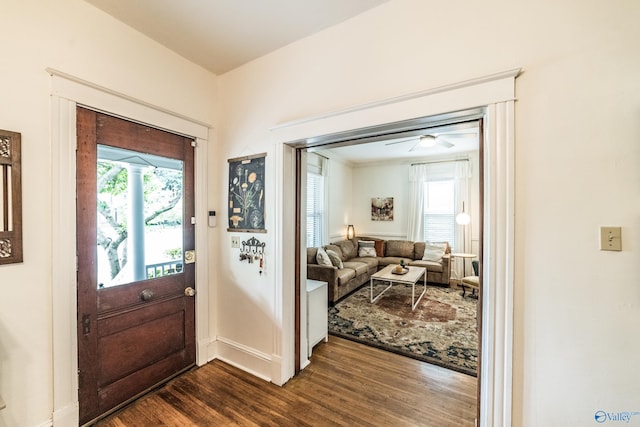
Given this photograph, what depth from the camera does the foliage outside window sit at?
1389mm

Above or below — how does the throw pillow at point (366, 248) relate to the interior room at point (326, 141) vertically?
below

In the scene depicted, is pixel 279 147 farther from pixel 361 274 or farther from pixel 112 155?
pixel 361 274

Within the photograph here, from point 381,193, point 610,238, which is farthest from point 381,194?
point 610,238

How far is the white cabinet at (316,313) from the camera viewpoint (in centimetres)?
253

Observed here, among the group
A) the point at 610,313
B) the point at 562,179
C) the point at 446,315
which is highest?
the point at 562,179

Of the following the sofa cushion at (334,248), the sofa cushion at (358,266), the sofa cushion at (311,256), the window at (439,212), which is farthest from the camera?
the window at (439,212)

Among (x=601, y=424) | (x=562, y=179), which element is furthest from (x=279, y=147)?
(x=601, y=424)

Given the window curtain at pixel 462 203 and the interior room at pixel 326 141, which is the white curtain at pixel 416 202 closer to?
the window curtain at pixel 462 203

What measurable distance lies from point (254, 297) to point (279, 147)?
1.38 meters

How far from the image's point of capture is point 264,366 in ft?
7.27

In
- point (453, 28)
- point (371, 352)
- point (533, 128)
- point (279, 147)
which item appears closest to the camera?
point (533, 128)

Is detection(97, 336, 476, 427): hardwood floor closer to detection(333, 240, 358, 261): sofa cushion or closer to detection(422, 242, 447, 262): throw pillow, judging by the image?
detection(333, 240, 358, 261): sofa cushion

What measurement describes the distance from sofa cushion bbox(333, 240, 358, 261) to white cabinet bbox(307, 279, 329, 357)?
8.55 ft

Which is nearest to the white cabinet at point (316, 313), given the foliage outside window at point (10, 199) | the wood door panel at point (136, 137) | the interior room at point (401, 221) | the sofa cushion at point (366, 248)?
the interior room at point (401, 221)
